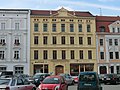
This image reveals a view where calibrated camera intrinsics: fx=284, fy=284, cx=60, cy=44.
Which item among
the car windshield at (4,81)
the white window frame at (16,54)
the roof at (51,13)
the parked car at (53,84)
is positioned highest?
the roof at (51,13)

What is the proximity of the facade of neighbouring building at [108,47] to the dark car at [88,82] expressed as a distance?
36814 millimetres

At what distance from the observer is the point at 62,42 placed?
2275 inches

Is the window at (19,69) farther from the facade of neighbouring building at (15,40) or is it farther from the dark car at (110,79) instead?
the dark car at (110,79)

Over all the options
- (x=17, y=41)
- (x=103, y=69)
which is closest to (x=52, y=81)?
(x=17, y=41)

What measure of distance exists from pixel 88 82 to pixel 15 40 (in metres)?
37.0

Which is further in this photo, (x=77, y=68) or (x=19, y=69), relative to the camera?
(x=77, y=68)

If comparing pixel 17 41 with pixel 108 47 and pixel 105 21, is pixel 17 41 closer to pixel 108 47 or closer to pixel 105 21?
pixel 108 47

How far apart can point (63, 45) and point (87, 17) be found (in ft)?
Result: 25.3

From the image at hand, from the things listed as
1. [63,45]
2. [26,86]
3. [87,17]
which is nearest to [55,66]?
[63,45]

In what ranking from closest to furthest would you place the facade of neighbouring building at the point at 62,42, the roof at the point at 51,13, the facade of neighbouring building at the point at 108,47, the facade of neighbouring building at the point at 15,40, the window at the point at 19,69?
the facade of neighbouring building at the point at 15,40 → the window at the point at 19,69 → the facade of neighbouring building at the point at 62,42 → the roof at the point at 51,13 → the facade of neighbouring building at the point at 108,47

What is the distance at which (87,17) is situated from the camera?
58750mm

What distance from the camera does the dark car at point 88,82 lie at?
21145 millimetres

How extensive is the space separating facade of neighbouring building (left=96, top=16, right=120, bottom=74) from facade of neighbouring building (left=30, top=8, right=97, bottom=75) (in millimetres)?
1367

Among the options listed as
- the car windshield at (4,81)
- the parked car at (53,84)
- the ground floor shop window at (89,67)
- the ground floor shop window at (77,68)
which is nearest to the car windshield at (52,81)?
the parked car at (53,84)
